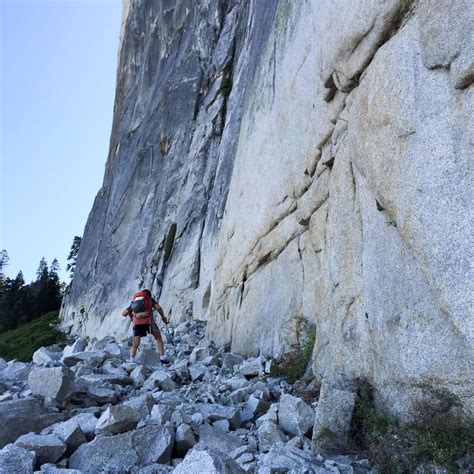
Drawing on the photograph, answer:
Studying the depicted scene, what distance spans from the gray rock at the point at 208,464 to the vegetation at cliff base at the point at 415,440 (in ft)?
4.27

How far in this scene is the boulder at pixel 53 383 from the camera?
6883 millimetres

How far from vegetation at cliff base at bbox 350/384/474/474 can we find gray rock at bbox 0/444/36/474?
10.2 feet

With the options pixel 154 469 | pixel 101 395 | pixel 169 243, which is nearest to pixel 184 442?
pixel 154 469

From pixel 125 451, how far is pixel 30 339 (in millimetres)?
38329

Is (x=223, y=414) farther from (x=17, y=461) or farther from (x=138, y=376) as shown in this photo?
(x=138, y=376)

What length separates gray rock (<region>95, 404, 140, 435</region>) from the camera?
532 centimetres

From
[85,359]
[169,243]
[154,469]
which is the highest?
[169,243]

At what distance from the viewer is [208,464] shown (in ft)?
12.1

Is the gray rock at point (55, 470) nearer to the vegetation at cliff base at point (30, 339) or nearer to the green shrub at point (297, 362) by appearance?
the green shrub at point (297, 362)

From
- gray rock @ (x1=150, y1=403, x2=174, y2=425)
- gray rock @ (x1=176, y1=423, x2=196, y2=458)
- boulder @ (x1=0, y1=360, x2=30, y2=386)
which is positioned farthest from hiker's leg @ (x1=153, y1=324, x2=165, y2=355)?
gray rock @ (x1=176, y1=423, x2=196, y2=458)

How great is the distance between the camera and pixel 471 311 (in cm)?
373

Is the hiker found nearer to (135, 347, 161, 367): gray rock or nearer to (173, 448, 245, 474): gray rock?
(135, 347, 161, 367): gray rock

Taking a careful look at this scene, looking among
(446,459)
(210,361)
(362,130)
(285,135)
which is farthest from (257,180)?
(446,459)

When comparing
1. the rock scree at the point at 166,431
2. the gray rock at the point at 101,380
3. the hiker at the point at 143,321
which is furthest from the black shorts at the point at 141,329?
the rock scree at the point at 166,431
